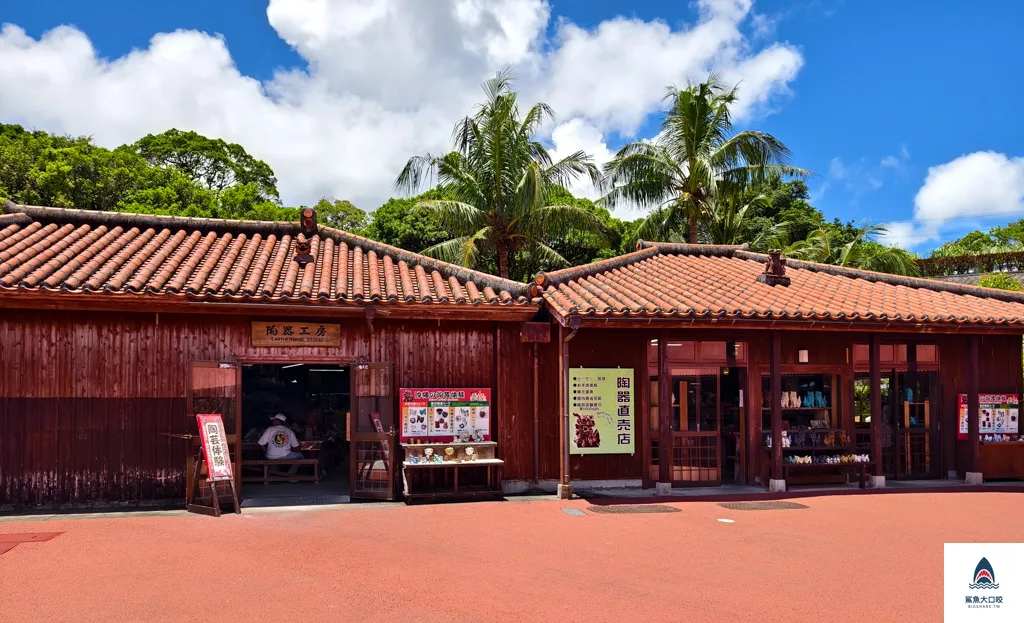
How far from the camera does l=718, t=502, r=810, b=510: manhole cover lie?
410 inches

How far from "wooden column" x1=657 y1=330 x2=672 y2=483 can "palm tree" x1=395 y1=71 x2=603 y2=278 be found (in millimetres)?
9582

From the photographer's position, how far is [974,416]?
12.6 meters

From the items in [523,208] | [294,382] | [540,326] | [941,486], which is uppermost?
[523,208]

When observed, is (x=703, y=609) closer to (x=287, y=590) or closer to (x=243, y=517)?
(x=287, y=590)

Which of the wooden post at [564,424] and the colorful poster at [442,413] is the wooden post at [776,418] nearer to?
the wooden post at [564,424]

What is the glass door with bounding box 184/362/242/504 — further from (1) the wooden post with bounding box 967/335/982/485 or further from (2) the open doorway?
(1) the wooden post with bounding box 967/335/982/485

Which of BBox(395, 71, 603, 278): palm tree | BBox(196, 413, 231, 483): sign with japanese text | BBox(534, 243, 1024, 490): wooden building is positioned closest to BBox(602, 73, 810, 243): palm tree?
BBox(395, 71, 603, 278): palm tree

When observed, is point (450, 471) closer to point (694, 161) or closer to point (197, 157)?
point (694, 161)

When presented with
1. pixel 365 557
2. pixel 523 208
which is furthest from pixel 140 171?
pixel 365 557

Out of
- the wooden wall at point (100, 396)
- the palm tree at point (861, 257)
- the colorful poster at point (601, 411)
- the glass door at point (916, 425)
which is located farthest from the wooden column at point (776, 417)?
the palm tree at point (861, 257)

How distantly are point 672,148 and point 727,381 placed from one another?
10.6 metres

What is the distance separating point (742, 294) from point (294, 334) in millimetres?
7385

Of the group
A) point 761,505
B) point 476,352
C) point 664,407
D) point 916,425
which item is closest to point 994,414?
point 916,425

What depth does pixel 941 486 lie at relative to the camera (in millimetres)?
12367
